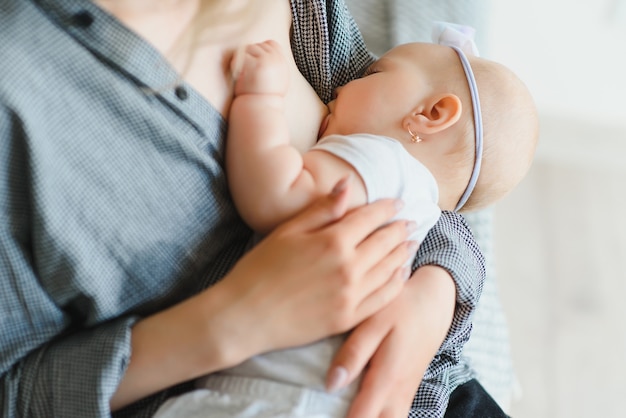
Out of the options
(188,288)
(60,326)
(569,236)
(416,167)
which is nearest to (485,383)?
(416,167)

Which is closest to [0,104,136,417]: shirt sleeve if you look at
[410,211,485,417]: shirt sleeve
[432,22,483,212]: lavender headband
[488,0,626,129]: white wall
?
[410,211,485,417]: shirt sleeve

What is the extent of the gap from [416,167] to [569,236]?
1.51 m

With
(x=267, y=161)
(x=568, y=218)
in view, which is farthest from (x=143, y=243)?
(x=568, y=218)

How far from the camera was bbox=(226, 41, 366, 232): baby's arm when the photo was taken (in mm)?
835

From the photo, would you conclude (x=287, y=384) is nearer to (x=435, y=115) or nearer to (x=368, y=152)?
(x=368, y=152)

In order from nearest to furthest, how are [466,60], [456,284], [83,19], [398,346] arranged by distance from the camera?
[83,19] → [398,346] → [456,284] → [466,60]

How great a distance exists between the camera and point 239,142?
33.7 inches

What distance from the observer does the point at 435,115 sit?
3.36ft

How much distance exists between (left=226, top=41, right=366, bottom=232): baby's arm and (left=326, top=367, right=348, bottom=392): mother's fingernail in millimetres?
184

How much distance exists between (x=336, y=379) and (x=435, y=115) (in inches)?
16.3

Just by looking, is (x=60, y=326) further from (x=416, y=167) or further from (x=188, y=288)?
(x=416, y=167)

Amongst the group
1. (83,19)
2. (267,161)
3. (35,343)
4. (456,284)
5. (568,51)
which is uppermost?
(83,19)

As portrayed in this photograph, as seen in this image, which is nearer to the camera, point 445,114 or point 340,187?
point 340,187

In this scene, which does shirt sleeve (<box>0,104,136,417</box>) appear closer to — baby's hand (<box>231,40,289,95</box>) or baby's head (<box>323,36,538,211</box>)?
baby's hand (<box>231,40,289,95</box>)
